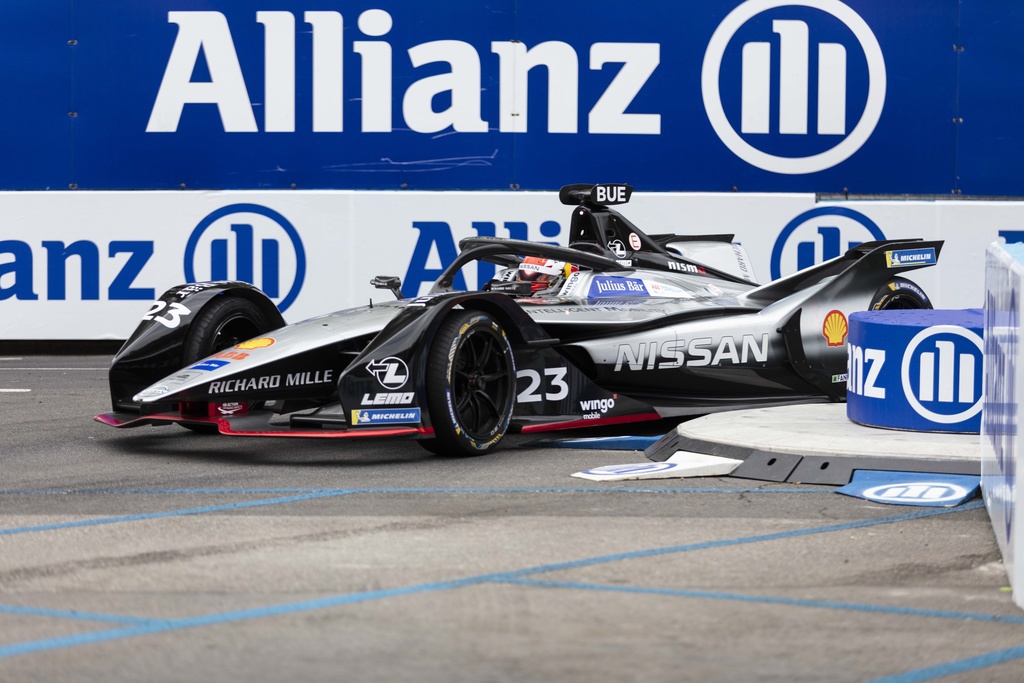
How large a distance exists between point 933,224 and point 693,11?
2952 millimetres

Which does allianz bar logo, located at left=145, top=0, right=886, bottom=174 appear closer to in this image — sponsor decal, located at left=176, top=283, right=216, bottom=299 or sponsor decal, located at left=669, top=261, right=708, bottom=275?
sponsor decal, located at left=669, top=261, right=708, bottom=275

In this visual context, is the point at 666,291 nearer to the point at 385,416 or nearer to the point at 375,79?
the point at 385,416

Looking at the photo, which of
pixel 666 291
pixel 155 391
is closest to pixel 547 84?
pixel 666 291

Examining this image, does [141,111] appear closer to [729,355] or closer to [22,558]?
[729,355]

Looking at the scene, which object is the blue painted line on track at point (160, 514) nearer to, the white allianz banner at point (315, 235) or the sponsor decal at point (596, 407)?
the sponsor decal at point (596, 407)

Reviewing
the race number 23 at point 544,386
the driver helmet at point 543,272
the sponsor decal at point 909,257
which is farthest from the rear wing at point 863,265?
the race number 23 at point 544,386

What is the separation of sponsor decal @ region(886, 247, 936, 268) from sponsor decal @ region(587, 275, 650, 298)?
5.32ft

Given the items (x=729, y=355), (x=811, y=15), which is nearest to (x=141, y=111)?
(x=811, y=15)

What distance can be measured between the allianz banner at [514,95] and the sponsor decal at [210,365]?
20.7 feet

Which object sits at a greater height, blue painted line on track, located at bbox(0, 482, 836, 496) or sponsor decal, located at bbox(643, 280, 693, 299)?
sponsor decal, located at bbox(643, 280, 693, 299)

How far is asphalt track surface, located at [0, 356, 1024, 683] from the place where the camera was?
3.82 meters

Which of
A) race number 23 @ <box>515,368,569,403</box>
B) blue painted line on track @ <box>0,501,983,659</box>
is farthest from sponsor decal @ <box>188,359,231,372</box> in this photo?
blue painted line on track @ <box>0,501,983,659</box>

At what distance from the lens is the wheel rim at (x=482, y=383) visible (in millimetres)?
7535

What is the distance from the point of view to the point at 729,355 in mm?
8562
